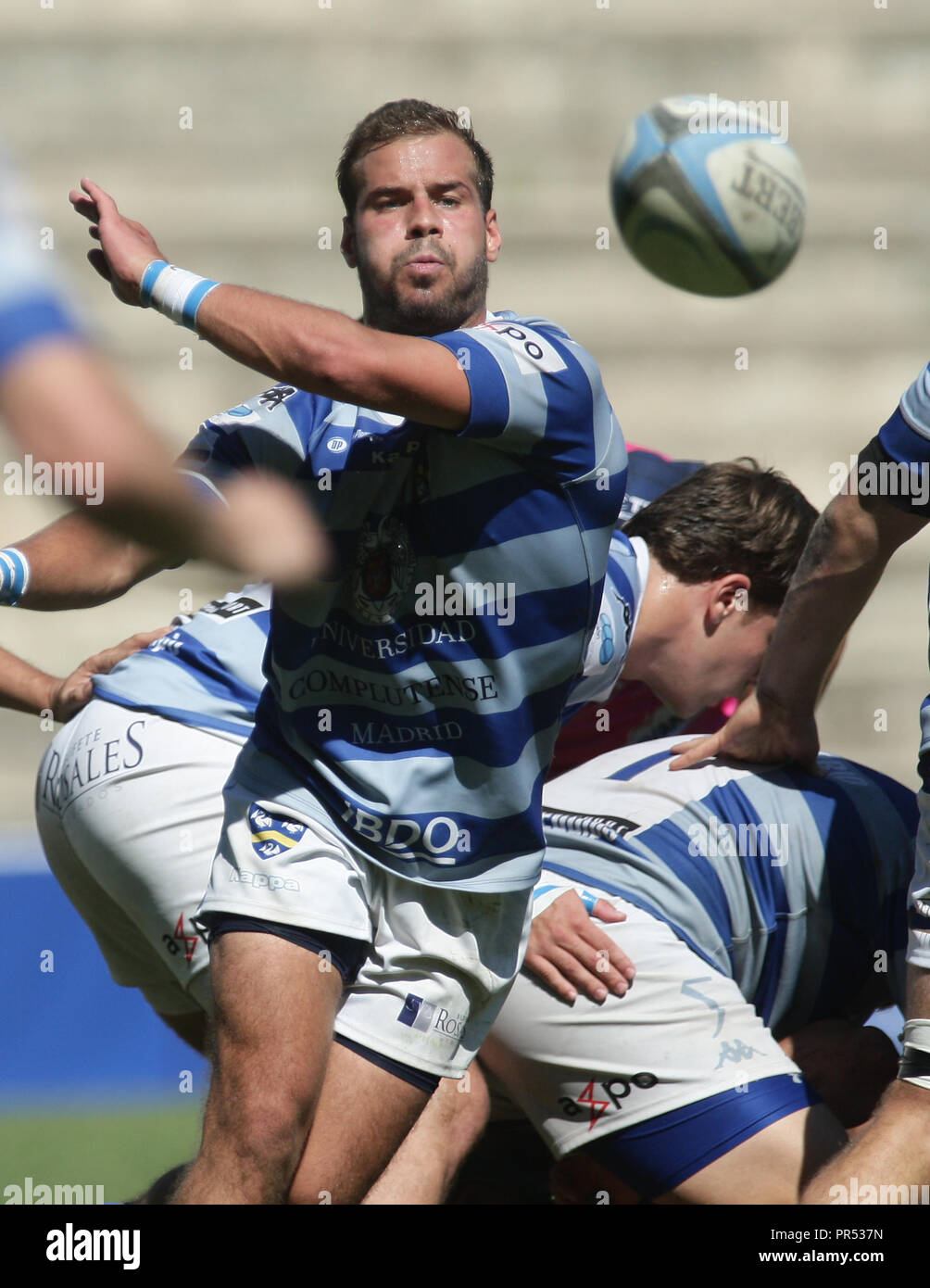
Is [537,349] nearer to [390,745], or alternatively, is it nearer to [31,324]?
[390,745]

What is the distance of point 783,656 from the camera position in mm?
3102

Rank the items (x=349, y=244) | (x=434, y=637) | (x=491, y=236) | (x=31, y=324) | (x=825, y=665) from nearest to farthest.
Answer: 1. (x=31, y=324)
2. (x=434, y=637)
3. (x=349, y=244)
4. (x=491, y=236)
5. (x=825, y=665)

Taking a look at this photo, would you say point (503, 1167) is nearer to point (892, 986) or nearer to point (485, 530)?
point (892, 986)

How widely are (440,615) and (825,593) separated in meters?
0.99

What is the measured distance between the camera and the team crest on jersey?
94.0 inches

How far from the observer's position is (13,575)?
2.56m

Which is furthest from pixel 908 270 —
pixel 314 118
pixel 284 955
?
pixel 284 955

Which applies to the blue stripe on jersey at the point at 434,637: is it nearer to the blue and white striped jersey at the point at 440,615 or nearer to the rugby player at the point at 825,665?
the blue and white striped jersey at the point at 440,615

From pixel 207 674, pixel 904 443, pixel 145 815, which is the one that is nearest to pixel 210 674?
pixel 207 674

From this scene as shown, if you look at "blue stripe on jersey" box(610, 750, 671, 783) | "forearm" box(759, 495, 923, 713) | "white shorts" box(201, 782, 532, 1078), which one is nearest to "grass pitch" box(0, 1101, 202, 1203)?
"white shorts" box(201, 782, 532, 1078)

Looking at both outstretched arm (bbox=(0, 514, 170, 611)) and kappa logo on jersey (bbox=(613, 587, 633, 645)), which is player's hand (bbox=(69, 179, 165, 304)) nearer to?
outstretched arm (bbox=(0, 514, 170, 611))
